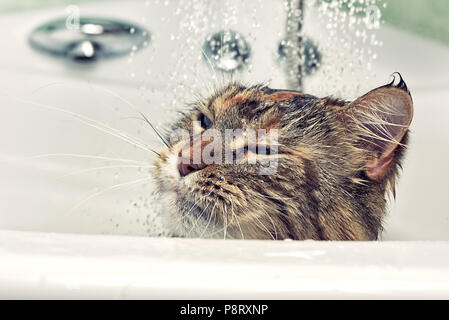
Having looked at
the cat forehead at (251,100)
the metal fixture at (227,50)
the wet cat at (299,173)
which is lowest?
the wet cat at (299,173)

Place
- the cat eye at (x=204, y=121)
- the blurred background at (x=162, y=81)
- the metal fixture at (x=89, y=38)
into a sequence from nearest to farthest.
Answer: the cat eye at (x=204, y=121)
the blurred background at (x=162, y=81)
the metal fixture at (x=89, y=38)

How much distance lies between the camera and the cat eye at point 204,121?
73 centimetres

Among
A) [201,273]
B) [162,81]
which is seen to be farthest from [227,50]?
[201,273]

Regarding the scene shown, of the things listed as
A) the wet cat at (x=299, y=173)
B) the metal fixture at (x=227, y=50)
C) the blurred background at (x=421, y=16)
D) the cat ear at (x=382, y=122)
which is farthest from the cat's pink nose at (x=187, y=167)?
the blurred background at (x=421, y=16)

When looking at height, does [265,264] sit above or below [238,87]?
below

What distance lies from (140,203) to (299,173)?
463mm

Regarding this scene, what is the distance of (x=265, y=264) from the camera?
41 centimetres

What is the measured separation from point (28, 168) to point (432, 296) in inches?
38.8

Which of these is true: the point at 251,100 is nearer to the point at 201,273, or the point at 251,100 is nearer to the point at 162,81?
the point at 201,273

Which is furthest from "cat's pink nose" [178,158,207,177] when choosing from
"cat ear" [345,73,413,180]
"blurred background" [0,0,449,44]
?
"blurred background" [0,0,449,44]

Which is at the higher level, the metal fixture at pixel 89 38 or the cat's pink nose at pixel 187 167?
the metal fixture at pixel 89 38

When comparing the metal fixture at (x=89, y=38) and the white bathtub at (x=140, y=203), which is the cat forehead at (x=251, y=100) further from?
the metal fixture at (x=89, y=38)

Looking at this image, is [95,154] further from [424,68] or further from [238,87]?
[424,68]
